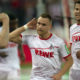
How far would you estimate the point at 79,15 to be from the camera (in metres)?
7.26

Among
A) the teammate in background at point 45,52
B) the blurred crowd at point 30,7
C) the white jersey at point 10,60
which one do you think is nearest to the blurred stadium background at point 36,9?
the blurred crowd at point 30,7

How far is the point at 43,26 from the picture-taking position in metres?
6.94

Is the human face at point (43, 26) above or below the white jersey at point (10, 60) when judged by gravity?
above

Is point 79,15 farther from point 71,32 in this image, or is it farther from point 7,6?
point 7,6

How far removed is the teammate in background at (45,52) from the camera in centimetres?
686

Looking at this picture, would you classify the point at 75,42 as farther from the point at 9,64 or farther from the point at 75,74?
the point at 9,64

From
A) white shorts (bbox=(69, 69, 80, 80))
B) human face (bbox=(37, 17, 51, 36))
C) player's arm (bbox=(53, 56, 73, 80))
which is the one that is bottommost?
white shorts (bbox=(69, 69, 80, 80))

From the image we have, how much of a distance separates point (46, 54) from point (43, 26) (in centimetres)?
45

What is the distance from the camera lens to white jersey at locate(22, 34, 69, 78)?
6.87 m

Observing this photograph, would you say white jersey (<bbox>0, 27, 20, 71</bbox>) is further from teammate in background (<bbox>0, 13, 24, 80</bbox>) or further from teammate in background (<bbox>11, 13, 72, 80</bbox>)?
teammate in background (<bbox>11, 13, 72, 80</bbox>)

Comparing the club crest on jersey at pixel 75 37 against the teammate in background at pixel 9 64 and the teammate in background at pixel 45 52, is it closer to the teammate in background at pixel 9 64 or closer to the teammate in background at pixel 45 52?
the teammate in background at pixel 45 52

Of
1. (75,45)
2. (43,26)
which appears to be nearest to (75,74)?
(75,45)

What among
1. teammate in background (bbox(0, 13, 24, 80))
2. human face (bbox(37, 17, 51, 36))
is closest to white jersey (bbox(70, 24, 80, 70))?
human face (bbox(37, 17, 51, 36))

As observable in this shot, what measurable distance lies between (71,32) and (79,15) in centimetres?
38
